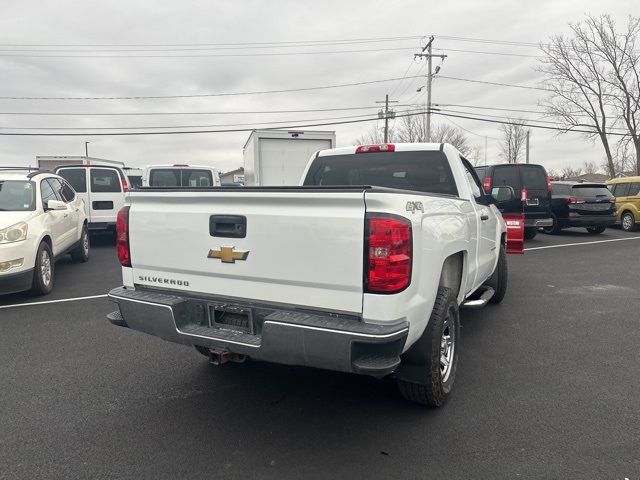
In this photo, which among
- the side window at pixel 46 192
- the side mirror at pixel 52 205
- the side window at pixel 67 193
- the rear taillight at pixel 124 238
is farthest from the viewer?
the side window at pixel 67 193

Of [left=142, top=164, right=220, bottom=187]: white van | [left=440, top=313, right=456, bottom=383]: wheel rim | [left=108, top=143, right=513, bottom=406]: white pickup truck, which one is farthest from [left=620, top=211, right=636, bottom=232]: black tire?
[left=440, top=313, right=456, bottom=383]: wheel rim

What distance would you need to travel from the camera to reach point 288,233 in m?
2.70

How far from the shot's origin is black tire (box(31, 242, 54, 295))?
6.45 metres

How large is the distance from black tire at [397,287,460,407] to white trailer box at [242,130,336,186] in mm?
7967

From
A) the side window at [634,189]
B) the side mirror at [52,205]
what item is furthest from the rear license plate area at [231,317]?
the side window at [634,189]

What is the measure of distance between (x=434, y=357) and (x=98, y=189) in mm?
10412

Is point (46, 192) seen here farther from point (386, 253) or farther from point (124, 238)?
point (386, 253)

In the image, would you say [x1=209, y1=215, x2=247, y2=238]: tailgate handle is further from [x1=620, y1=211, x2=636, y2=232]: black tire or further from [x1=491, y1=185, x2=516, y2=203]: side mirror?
[x1=620, y1=211, x2=636, y2=232]: black tire

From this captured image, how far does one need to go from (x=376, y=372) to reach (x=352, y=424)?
2.73 feet

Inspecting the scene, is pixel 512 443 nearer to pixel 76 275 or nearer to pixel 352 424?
pixel 352 424

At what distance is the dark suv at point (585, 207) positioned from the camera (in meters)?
14.2

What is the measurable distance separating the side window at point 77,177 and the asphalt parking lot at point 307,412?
662cm

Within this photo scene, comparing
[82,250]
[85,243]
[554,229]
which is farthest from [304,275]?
[554,229]

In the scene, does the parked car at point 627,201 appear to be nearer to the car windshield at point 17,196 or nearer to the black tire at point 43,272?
the black tire at point 43,272
